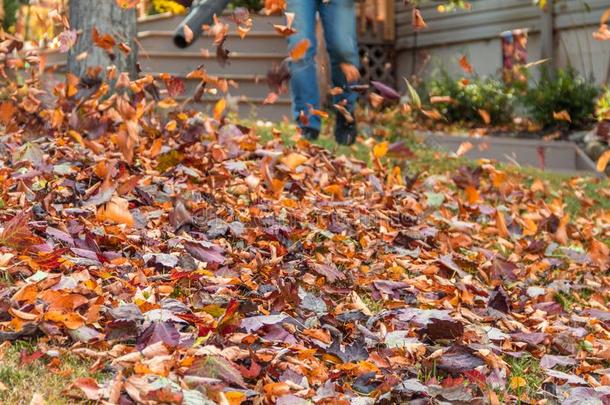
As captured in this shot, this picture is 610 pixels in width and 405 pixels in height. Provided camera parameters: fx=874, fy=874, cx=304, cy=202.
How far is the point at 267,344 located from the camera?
2416 mm

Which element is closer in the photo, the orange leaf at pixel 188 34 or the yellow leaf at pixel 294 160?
the orange leaf at pixel 188 34

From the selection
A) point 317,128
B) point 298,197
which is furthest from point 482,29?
point 298,197

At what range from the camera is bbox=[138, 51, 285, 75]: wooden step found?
9789 millimetres

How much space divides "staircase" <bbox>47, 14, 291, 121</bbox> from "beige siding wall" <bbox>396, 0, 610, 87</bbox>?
1.78 m

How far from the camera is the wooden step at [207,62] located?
9.79m

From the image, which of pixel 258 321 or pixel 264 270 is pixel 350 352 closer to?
pixel 258 321

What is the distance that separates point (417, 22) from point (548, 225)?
1453 mm

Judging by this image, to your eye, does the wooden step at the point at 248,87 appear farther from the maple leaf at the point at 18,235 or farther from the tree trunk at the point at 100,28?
the maple leaf at the point at 18,235

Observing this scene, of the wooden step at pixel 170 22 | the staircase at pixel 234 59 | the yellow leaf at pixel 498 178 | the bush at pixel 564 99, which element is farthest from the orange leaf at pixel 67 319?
the wooden step at pixel 170 22

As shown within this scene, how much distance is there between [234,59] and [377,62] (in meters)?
2.75

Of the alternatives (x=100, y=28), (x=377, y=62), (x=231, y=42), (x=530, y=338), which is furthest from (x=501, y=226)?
(x=377, y=62)

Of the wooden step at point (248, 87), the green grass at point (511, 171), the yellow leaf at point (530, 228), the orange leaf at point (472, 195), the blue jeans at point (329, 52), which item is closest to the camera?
the yellow leaf at point (530, 228)

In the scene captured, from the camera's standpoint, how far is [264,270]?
2.97m

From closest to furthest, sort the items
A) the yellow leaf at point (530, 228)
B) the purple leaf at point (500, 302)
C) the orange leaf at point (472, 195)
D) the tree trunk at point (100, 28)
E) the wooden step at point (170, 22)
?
the purple leaf at point (500, 302) < the yellow leaf at point (530, 228) < the orange leaf at point (472, 195) < the tree trunk at point (100, 28) < the wooden step at point (170, 22)
